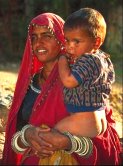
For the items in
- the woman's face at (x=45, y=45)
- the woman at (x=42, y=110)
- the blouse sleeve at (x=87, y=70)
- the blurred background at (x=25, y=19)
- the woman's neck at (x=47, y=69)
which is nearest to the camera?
the blouse sleeve at (x=87, y=70)

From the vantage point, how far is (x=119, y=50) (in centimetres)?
1334

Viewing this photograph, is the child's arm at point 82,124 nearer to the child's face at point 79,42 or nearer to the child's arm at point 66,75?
the child's arm at point 66,75

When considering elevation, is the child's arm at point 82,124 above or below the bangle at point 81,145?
above

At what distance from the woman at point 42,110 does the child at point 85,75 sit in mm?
126

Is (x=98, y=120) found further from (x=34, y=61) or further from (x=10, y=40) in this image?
(x=10, y=40)

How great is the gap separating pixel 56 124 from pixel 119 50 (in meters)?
10.2

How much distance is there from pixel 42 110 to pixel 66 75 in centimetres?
38

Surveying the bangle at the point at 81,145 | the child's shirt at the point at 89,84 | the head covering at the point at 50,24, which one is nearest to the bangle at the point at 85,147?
the bangle at the point at 81,145

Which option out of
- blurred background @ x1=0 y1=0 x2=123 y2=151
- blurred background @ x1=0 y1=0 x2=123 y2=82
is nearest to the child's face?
blurred background @ x1=0 y1=0 x2=123 y2=151

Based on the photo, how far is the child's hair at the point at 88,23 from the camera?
320 centimetres

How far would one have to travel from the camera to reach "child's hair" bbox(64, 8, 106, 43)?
320 cm

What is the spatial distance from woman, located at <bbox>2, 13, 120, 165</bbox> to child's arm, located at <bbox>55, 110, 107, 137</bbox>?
0.06m

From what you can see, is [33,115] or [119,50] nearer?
[33,115]

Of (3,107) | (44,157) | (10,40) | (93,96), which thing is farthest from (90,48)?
(10,40)
